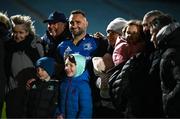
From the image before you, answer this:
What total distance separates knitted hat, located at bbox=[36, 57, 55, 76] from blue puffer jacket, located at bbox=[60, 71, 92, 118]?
0.20 meters

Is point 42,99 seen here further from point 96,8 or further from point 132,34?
point 96,8

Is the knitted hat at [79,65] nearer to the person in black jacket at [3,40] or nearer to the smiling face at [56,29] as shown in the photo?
the smiling face at [56,29]

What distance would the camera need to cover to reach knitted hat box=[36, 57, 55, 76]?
3.59 m

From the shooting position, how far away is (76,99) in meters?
3.45

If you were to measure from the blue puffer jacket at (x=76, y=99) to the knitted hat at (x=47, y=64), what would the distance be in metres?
0.20

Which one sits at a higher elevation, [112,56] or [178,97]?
[112,56]

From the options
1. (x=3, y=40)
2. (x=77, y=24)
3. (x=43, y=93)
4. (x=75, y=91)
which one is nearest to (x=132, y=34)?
(x=77, y=24)

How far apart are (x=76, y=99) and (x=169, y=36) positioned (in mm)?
1076

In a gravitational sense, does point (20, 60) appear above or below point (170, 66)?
above

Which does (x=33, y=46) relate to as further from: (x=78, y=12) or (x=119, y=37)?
(x=119, y=37)

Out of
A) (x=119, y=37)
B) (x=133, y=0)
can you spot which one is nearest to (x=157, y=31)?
(x=119, y=37)

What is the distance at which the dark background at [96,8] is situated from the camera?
29.9ft

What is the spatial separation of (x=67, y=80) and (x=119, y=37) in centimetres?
65

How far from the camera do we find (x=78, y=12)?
377 cm
